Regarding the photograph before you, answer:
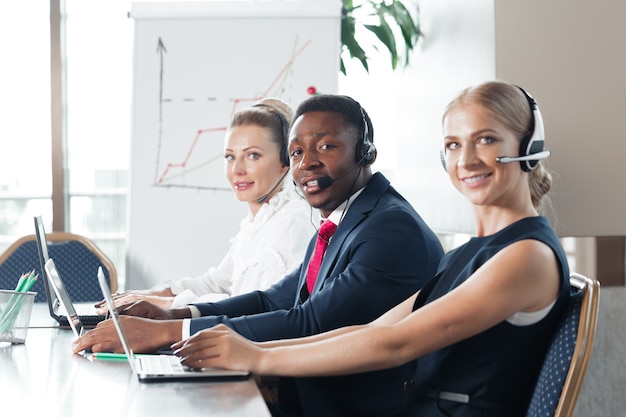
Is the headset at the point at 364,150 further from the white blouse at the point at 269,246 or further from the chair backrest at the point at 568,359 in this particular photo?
the chair backrest at the point at 568,359

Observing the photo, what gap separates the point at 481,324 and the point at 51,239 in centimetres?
301

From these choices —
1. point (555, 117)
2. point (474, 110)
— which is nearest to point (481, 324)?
point (474, 110)

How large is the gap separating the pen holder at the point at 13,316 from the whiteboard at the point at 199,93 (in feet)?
6.75

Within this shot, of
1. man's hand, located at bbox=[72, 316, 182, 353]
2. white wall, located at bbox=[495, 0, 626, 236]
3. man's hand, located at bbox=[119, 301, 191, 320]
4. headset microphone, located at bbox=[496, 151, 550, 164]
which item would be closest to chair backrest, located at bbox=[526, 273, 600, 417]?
headset microphone, located at bbox=[496, 151, 550, 164]

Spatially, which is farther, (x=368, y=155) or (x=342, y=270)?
(x=368, y=155)

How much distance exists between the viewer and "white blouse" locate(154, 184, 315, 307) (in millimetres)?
2510

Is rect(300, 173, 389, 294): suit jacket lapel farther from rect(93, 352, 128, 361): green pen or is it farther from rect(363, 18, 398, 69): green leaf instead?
rect(363, 18, 398, 69): green leaf

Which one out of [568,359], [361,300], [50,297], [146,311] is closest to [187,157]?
[50,297]

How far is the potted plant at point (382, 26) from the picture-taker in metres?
3.78

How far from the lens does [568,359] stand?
4.12 feet

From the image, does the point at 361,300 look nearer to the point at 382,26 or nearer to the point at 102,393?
the point at 102,393

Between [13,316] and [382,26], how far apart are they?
2593 millimetres

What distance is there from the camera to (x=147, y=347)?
165 cm

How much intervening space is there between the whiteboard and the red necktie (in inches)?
74.8
